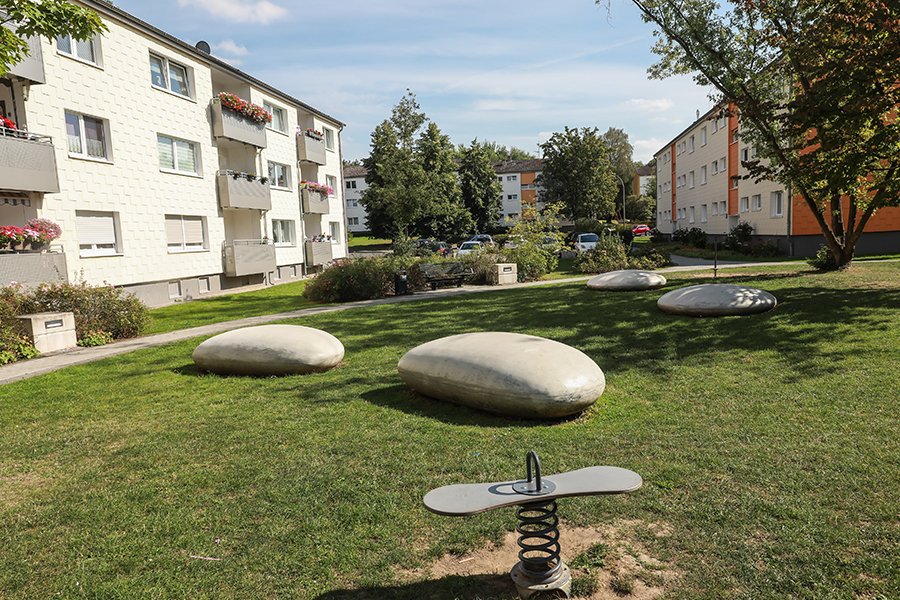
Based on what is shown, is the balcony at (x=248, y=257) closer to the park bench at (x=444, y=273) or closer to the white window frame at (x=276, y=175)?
the white window frame at (x=276, y=175)

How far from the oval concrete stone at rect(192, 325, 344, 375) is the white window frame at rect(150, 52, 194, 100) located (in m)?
16.9

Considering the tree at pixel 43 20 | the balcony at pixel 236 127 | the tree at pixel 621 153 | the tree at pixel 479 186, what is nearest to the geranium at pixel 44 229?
the tree at pixel 43 20

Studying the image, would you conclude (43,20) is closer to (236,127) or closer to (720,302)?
(720,302)

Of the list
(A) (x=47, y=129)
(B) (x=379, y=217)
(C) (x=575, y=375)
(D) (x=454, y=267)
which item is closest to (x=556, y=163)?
(B) (x=379, y=217)

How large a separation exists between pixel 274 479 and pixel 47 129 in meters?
17.1

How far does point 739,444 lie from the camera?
4.98 metres

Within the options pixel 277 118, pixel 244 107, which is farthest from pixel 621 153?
pixel 244 107

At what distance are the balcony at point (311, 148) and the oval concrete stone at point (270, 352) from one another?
82.2 ft

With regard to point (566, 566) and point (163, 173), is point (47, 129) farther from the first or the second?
point (566, 566)

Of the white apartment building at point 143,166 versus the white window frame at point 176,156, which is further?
the white window frame at point 176,156

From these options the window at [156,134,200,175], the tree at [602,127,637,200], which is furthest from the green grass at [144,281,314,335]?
the tree at [602,127,637,200]

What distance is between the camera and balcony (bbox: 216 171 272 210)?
949 inches

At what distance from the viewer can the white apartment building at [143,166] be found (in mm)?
15695

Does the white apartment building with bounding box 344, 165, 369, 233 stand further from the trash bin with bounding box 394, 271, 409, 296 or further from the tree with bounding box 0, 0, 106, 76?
the tree with bounding box 0, 0, 106, 76
